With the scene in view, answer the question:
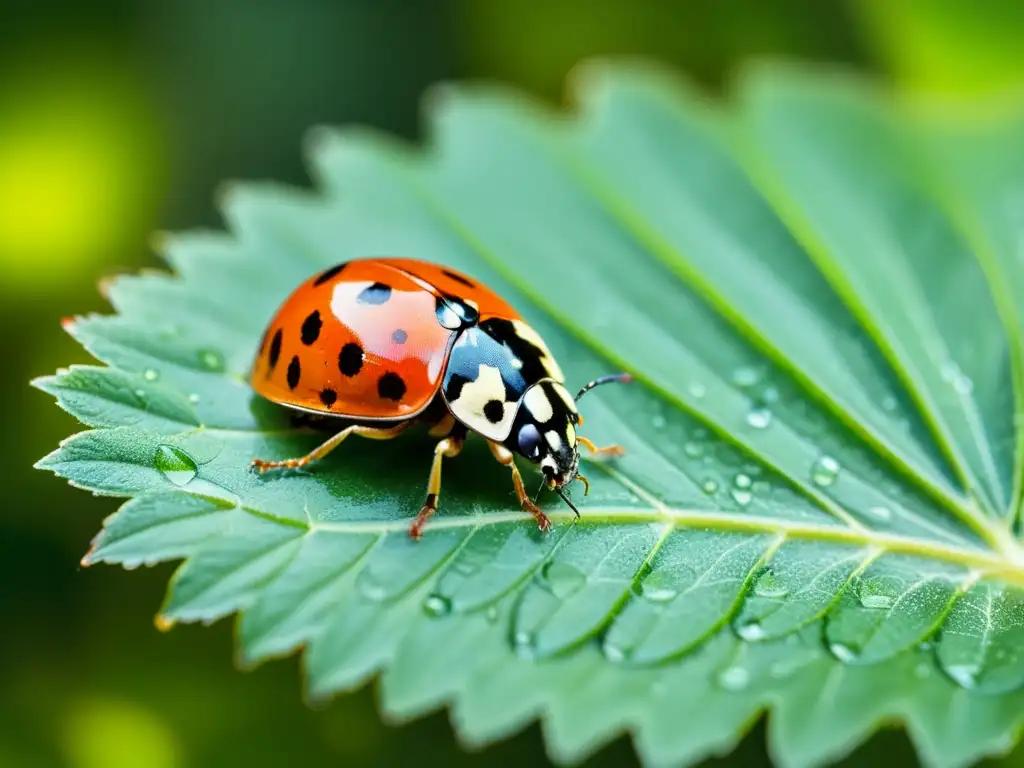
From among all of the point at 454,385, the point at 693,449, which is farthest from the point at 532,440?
the point at 693,449

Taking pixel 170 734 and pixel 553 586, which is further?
pixel 170 734

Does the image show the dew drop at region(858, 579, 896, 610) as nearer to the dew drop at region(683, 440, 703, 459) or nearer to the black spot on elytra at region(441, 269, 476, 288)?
the dew drop at region(683, 440, 703, 459)

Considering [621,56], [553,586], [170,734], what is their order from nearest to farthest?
1. [553,586]
2. [170,734]
3. [621,56]

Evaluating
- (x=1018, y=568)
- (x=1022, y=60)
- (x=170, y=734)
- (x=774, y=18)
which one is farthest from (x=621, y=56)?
(x=170, y=734)

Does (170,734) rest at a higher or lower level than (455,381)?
lower

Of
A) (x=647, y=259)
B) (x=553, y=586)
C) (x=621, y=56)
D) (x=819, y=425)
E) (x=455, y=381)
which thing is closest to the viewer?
(x=553, y=586)

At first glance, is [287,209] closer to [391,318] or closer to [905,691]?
[391,318]

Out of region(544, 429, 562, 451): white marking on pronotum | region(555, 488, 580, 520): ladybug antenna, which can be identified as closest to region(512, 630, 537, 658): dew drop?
region(555, 488, 580, 520): ladybug antenna

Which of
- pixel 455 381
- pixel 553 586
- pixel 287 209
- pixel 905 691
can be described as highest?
pixel 287 209

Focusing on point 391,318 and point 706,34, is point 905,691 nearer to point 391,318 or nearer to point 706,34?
point 391,318
